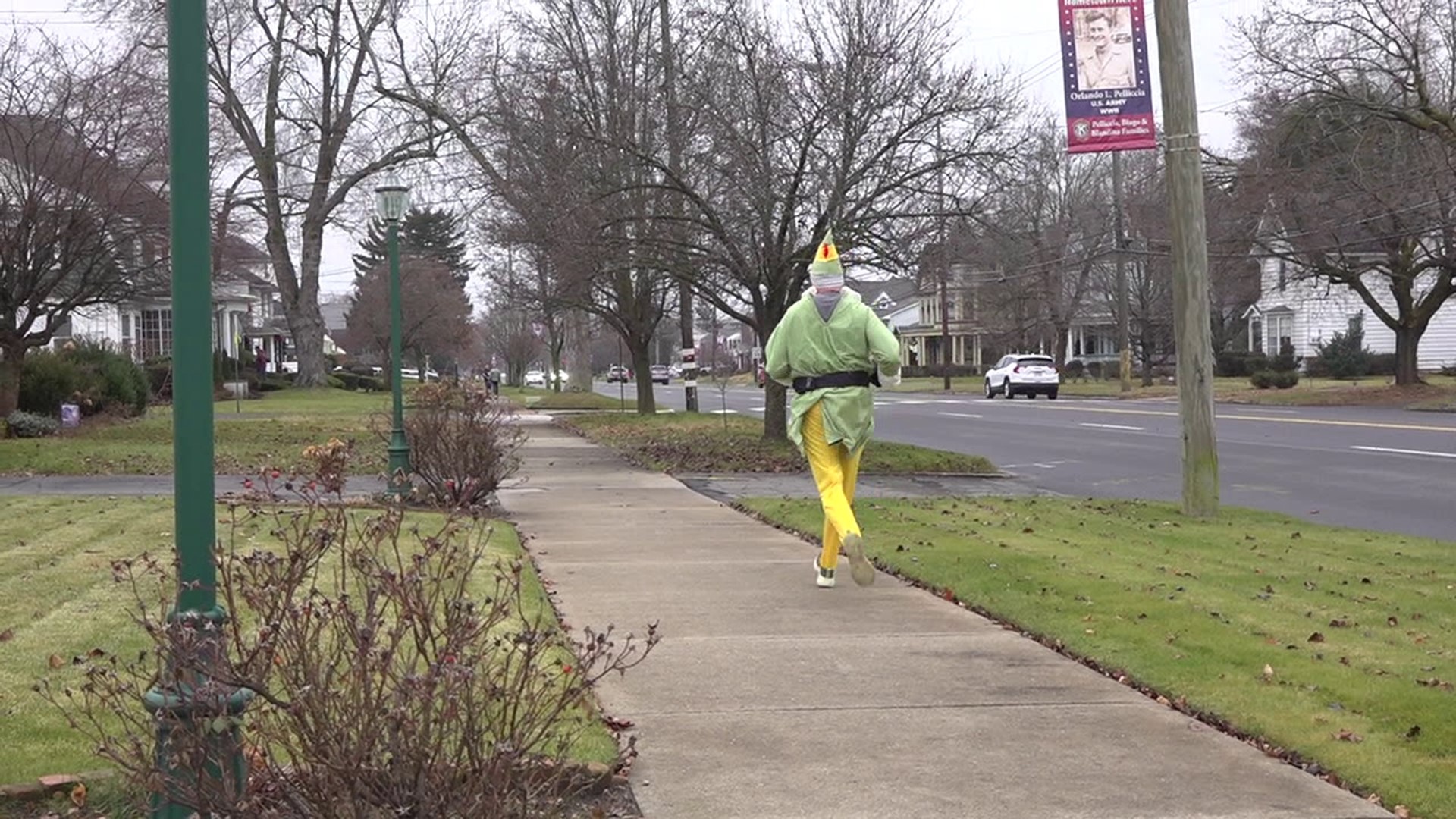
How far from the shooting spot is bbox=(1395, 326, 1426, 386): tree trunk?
43875 millimetres

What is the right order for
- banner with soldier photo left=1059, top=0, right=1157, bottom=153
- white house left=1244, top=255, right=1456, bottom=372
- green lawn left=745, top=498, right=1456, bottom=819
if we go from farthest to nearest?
white house left=1244, top=255, right=1456, bottom=372 → banner with soldier photo left=1059, top=0, right=1157, bottom=153 → green lawn left=745, top=498, right=1456, bottom=819

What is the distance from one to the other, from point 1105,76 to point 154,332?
49.4m

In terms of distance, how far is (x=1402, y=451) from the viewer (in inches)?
880

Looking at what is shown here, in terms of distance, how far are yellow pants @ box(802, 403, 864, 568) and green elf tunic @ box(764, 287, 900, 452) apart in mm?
66

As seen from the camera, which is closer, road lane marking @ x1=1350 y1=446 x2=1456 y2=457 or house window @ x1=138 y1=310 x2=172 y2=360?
road lane marking @ x1=1350 y1=446 x2=1456 y2=457

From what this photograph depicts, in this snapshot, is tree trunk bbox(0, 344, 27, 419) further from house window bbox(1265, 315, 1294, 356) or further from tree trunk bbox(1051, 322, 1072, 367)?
tree trunk bbox(1051, 322, 1072, 367)

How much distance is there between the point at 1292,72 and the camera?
3709 centimetres

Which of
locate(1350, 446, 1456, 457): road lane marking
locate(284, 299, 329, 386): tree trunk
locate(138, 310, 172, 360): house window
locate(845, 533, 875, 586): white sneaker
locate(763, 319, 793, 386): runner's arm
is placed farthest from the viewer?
locate(138, 310, 172, 360): house window

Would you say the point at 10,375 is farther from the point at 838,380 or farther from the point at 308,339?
the point at 308,339

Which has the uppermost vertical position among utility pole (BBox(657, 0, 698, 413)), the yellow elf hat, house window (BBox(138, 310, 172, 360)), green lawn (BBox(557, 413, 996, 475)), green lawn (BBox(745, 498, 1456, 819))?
utility pole (BBox(657, 0, 698, 413))

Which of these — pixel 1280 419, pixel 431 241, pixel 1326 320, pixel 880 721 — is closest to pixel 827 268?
pixel 880 721

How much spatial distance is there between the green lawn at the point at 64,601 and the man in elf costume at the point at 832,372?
189 centimetres

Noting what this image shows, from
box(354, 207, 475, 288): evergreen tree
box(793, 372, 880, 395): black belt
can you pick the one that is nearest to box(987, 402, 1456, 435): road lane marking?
box(793, 372, 880, 395): black belt

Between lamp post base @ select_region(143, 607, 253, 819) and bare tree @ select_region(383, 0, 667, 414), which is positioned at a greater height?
bare tree @ select_region(383, 0, 667, 414)
